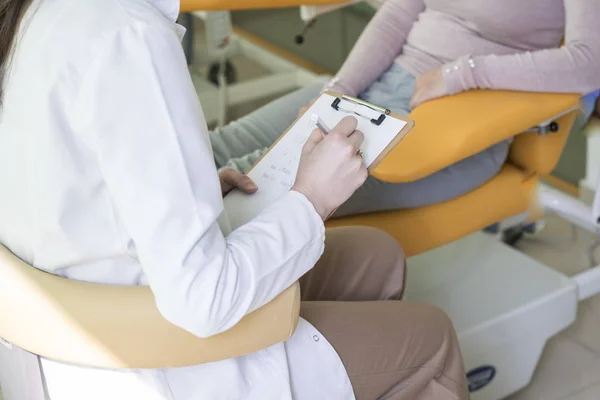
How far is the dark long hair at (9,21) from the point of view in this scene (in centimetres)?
86

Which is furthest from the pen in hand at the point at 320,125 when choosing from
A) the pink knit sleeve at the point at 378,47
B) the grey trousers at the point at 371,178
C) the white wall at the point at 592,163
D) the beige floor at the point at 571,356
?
the white wall at the point at 592,163

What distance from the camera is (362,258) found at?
1.30 metres

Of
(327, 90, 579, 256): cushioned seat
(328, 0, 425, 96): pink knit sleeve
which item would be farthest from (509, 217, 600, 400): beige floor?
(328, 0, 425, 96): pink knit sleeve

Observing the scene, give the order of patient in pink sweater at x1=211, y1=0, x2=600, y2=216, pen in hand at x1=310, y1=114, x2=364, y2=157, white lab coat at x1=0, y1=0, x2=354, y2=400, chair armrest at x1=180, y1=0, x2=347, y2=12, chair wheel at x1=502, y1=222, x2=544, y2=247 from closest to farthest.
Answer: white lab coat at x1=0, y1=0, x2=354, y2=400 → pen in hand at x1=310, y1=114, x2=364, y2=157 → patient in pink sweater at x1=211, y1=0, x2=600, y2=216 → chair armrest at x1=180, y1=0, x2=347, y2=12 → chair wheel at x1=502, y1=222, x2=544, y2=247

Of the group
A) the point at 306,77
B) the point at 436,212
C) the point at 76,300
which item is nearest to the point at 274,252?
the point at 76,300

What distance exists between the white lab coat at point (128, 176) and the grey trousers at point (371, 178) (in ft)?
1.92

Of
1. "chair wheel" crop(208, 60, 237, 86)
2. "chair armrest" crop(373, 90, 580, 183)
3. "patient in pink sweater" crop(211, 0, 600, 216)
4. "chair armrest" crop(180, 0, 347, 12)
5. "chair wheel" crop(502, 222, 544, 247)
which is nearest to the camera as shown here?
"chair armrest" crop(373, 90, 580, 183)

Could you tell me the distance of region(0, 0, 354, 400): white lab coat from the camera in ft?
2.62

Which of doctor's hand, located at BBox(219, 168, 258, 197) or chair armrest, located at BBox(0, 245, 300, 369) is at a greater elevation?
doctor's hand, located at BBox(219, 168, 258, 197)

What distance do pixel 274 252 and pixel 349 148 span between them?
179 millimetres

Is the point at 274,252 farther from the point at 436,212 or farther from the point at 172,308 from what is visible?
the point at 436,212

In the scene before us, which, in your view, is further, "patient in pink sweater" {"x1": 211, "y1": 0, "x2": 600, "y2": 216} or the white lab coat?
"patient in pink sweater" {"x1": 211, "y1": 0, "x2": 600, "y2": 216}

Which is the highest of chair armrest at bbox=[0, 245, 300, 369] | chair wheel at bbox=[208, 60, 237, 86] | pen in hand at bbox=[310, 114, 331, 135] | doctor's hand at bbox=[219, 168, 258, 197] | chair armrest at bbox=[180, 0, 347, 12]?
pen in hand at bbox=[310, 114, 331, 135]

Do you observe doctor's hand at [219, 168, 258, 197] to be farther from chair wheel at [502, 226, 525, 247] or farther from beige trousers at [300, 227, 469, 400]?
chair wheel at [502, 226, 525, 247]
